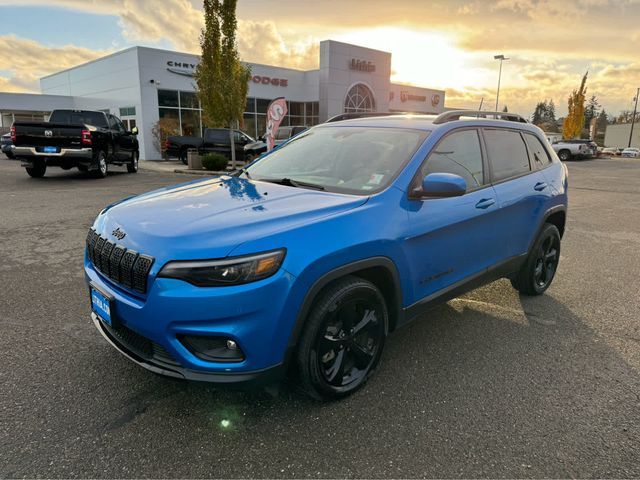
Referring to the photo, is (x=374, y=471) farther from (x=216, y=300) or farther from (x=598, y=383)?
(x=598, y=383)

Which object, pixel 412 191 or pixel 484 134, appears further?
pixel 484 134

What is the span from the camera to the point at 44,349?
10.8 ft

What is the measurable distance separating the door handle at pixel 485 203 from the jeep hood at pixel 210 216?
1183mm

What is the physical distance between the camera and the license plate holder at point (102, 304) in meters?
2.47

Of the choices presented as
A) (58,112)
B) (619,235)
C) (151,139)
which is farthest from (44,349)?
(151,139)

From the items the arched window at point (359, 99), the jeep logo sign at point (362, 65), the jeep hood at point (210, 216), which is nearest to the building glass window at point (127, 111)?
the arched window at point (359, 99)

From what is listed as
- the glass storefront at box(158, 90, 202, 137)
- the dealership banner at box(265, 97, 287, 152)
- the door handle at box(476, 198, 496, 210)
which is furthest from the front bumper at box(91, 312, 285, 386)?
the glass storefront at box(158, 90, 202, 137)

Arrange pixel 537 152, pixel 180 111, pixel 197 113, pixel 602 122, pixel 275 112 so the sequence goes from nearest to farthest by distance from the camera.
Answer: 1. pixel 537 152
2. pixel 275 112
3. pixel 180 111
4. pixel 197 113
5. pixel 602 122

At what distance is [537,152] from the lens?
452 cm

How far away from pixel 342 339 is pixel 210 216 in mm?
1054

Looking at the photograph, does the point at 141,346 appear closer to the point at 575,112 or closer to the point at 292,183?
the point at 292,183

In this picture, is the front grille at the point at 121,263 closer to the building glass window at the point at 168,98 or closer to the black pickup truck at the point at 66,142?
the black pickup truck at the point at 66,142

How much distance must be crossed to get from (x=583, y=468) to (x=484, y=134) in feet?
8.52

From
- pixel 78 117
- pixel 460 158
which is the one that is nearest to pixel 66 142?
pixel 78 117
